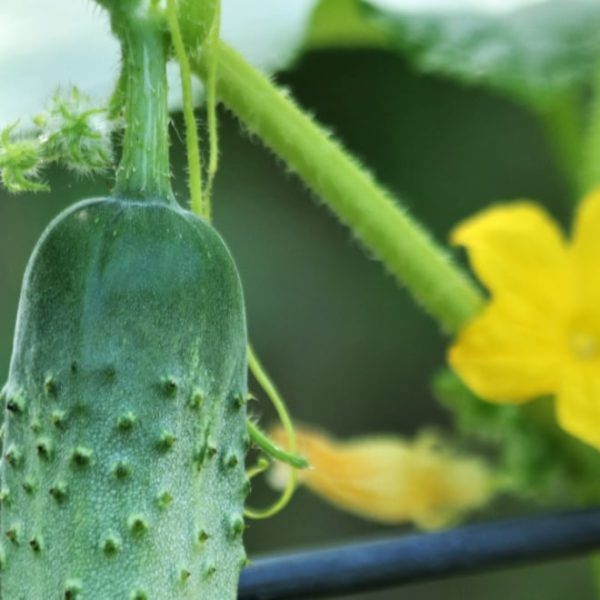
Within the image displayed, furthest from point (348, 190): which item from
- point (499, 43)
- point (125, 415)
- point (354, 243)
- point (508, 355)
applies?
point (354, 243)

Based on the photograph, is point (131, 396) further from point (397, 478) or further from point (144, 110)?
point (397, 478)

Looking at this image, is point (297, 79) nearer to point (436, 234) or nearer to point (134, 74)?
point (436, 234)

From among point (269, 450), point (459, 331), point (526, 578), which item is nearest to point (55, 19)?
point (459, 331)

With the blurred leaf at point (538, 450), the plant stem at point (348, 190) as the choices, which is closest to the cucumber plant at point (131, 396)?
the plant stem at point (348, 190)

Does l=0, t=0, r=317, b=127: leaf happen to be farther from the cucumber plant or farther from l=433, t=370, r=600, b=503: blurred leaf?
l=433, t=370, r=600, b=503: blurred leaf

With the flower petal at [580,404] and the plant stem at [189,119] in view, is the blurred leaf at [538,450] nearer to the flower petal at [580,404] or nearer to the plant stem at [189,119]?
the flower petal at [580,404]

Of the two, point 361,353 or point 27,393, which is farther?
point 361,353
